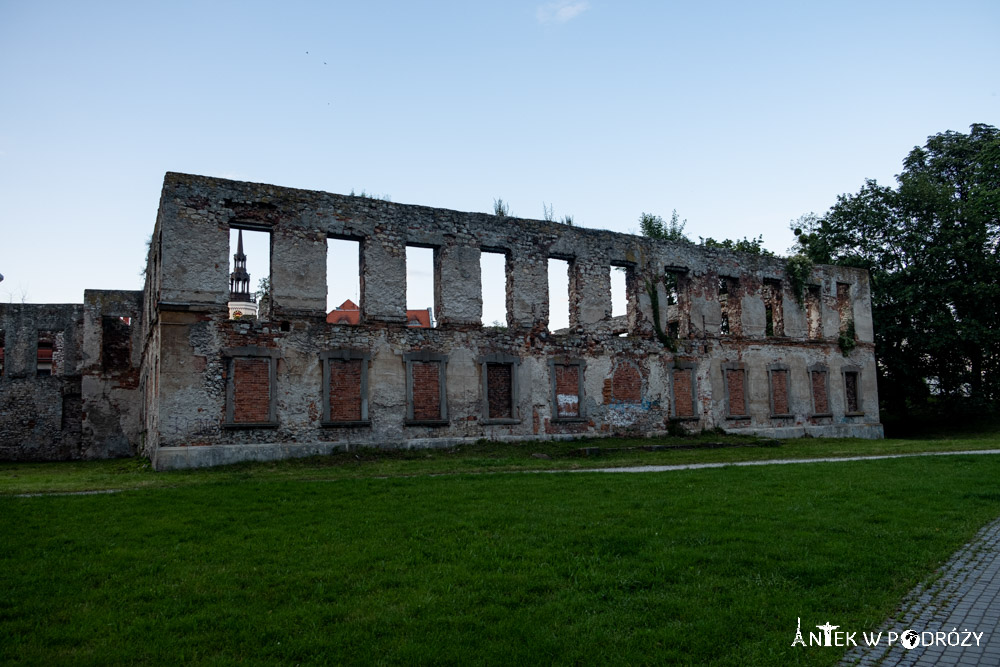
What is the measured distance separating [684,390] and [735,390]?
248 centimetres

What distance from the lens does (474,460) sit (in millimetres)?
17109

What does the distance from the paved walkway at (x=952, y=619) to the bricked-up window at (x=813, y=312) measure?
23054mm

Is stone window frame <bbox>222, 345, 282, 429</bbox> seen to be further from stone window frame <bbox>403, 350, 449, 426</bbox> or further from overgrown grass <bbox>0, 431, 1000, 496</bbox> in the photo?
stone window frame <bbox>403, 350, 449, 426</bbox>

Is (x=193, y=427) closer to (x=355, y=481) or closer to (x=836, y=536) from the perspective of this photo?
(x=355, y=481)

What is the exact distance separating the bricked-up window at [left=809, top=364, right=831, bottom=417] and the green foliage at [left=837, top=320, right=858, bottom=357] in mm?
1581

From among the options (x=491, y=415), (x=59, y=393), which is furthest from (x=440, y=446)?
(x=59, y=393)

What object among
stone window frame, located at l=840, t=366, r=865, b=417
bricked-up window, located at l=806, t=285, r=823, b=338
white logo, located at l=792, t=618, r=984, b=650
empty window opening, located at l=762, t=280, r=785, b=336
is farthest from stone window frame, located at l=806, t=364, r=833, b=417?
white logo, located at l=792, t=618, r=984, b=650

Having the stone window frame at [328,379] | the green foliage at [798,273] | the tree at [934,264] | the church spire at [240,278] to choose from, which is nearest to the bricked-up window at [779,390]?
the green foliage at [798,273]

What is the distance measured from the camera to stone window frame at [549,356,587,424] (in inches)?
848

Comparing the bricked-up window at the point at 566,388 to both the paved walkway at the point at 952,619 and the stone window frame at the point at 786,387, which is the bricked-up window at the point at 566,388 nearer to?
the stone window frame at the point at 786,387

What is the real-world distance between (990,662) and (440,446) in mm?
15730

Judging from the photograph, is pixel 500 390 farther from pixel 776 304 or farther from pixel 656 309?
pixel 776 304

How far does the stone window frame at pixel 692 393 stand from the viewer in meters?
23.8

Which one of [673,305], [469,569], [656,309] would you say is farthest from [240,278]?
[469,569]
